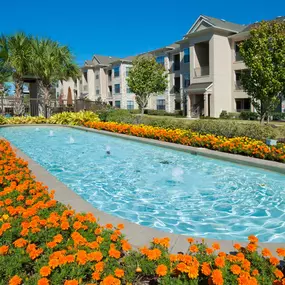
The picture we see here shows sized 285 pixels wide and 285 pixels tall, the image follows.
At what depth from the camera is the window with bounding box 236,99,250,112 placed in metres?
32.8

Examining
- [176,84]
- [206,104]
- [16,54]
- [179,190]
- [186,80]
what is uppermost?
[16,54]

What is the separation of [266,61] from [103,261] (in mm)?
15524

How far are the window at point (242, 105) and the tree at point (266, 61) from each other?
55.2 ft

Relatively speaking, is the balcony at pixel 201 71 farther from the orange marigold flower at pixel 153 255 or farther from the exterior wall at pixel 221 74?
the orange marigold flower at pixel 153 255

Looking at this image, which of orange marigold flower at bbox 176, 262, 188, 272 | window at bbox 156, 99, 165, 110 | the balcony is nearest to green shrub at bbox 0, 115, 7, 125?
the balcony

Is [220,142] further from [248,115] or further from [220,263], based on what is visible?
[248,115]

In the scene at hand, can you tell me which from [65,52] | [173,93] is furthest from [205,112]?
[65,52]

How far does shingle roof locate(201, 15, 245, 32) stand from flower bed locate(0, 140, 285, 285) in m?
33.2

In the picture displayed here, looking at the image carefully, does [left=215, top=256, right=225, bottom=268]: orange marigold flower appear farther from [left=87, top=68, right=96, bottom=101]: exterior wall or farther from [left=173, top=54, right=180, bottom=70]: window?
[left=87, top=68, right=96, bottom=101]: exterior wall

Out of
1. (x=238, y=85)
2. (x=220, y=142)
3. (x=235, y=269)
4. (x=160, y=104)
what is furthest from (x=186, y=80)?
(x=235, y=269)

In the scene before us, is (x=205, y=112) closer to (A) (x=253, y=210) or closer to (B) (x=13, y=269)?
(A) (x=253, y=210)

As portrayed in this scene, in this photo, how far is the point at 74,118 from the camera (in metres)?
24.2

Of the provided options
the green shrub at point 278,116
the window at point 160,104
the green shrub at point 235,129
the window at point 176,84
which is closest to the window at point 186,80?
the window at point 176,84

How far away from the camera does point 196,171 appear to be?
935cm
